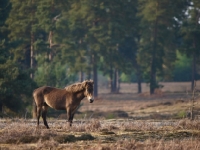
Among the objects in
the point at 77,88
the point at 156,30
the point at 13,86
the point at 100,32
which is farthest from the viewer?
the point at 156,30

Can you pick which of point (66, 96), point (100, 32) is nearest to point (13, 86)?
point (66, 96)

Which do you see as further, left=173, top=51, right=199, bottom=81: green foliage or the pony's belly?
left=173, top=51, right=199, bottom=81: green foliage

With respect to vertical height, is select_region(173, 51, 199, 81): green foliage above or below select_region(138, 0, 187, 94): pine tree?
below

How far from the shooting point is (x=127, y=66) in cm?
7194

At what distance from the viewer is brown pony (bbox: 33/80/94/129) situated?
72.7 feet

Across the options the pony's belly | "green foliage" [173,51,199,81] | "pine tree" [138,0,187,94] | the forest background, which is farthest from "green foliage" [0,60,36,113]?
"green foliage" [173,51,199,81]

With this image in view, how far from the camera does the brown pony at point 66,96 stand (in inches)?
873

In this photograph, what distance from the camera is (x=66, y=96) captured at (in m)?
22.5

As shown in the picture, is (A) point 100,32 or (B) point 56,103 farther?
(A) point 100,32

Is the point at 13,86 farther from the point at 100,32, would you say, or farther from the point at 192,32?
the point at 192,32

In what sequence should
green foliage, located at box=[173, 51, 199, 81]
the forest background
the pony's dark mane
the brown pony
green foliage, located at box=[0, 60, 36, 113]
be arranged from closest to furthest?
1. the brown pony
2. the pony's dark mane
3. green foliage, located at box=[0, 60, 36, 113]
4. the forest background
5. green foliage, located at box=[173, 51, 199, 81]

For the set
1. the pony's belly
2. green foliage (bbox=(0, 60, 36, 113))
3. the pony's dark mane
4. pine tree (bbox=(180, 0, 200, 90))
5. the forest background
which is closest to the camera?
the pony's dark mane

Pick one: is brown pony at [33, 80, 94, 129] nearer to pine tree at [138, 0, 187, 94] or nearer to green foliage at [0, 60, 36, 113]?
green foliage at [0, 60, 36, 113]

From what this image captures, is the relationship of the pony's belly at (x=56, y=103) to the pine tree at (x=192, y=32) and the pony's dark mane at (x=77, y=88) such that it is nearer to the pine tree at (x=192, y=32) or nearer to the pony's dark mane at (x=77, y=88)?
the pony's dark mane at (x=77, y=88)
